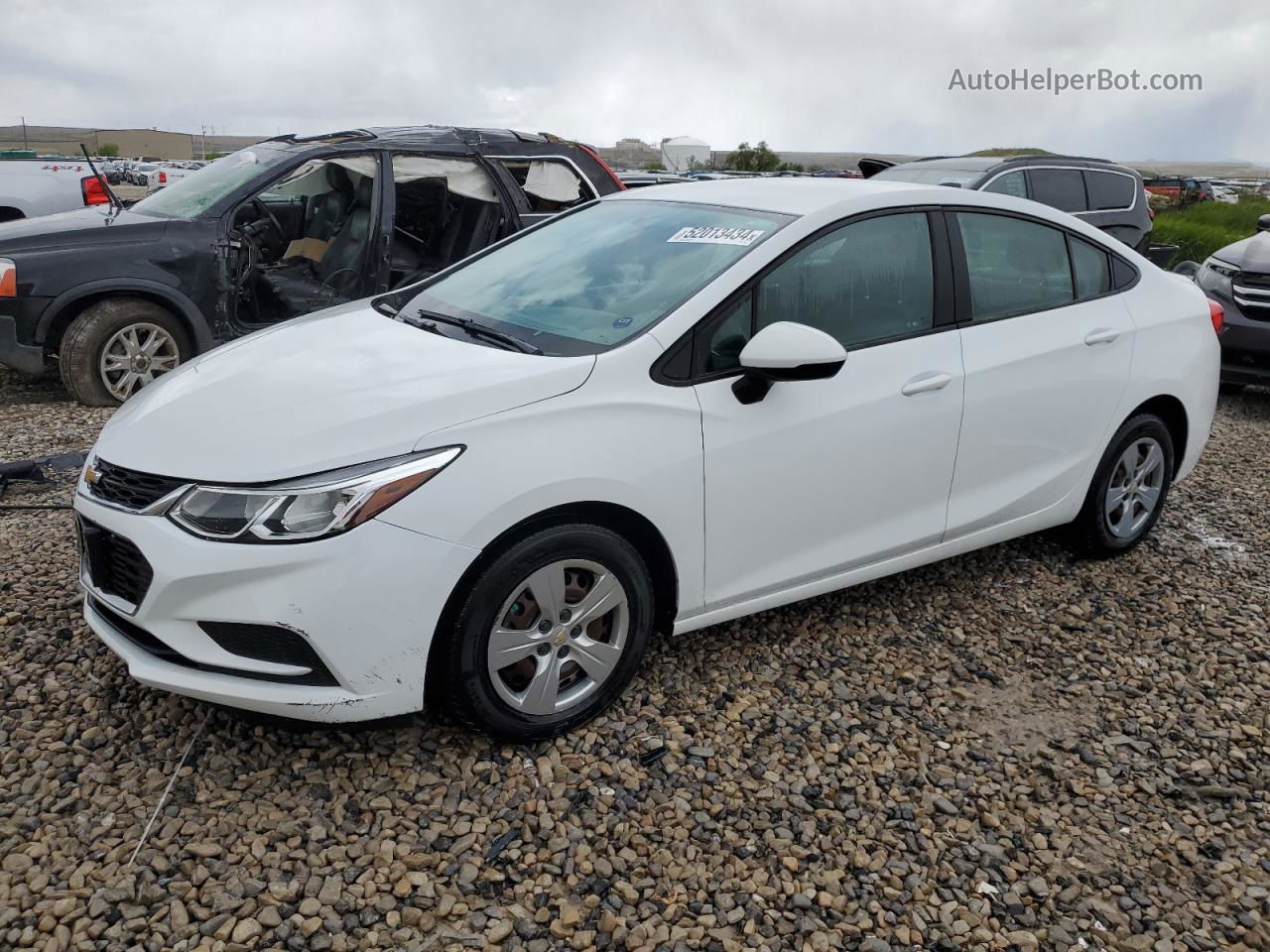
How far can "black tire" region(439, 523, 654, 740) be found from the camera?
9.36ft

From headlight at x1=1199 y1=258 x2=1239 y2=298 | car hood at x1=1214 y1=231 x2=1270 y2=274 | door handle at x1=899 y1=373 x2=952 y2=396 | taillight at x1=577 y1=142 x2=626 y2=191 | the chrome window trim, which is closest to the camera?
door handle at x1=899 y1=373 x2=952 y2=396

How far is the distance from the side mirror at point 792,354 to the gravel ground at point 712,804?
43.8 inches

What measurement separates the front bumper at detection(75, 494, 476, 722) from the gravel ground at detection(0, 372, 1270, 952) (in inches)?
11.7

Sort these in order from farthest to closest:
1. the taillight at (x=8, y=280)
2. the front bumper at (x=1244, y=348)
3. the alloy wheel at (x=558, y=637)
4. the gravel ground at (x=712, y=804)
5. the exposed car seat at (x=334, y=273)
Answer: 1. the front bumper at (x=1244, y=348)
2. the exposed car seat at (x=334, y=273)
3. the taillight at (x=8, y=280)
4. the alloy wheel at (x=558, y=637)
5. the gravel ground at (x=712, y=804)

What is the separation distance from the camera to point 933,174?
10094mm

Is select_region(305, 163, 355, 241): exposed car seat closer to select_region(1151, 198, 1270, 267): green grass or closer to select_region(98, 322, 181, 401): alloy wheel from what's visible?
select_region(98, 322, 181, 401): alloy wheel

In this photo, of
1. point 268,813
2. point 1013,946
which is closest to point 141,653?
point 268,813

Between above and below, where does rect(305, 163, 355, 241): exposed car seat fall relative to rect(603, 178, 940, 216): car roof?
below

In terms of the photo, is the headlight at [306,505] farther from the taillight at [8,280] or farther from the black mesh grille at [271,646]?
the taillight at [8,280]

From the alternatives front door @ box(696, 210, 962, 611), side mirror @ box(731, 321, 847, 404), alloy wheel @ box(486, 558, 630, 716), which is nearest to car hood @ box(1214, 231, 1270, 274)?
front door @ box(696, 210, 962, 611)

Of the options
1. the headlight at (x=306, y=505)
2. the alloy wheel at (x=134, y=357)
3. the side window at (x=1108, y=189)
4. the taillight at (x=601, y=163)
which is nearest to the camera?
the headlight at (x=306, y=505)

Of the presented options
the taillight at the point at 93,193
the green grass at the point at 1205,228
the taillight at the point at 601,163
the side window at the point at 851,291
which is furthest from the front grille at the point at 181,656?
the green grass at the point at 1205,228

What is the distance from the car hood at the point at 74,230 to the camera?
6.48m

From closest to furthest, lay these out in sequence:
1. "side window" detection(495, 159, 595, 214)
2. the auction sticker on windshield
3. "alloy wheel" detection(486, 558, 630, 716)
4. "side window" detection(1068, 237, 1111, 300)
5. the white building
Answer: "alloy wheel" detection(486, 558, 630, 716) < the auction sticker on windshield < "side window" detection(1068, 237, 1111, 300) < "side window" detection(495, 159, 595, 214) < the white building
